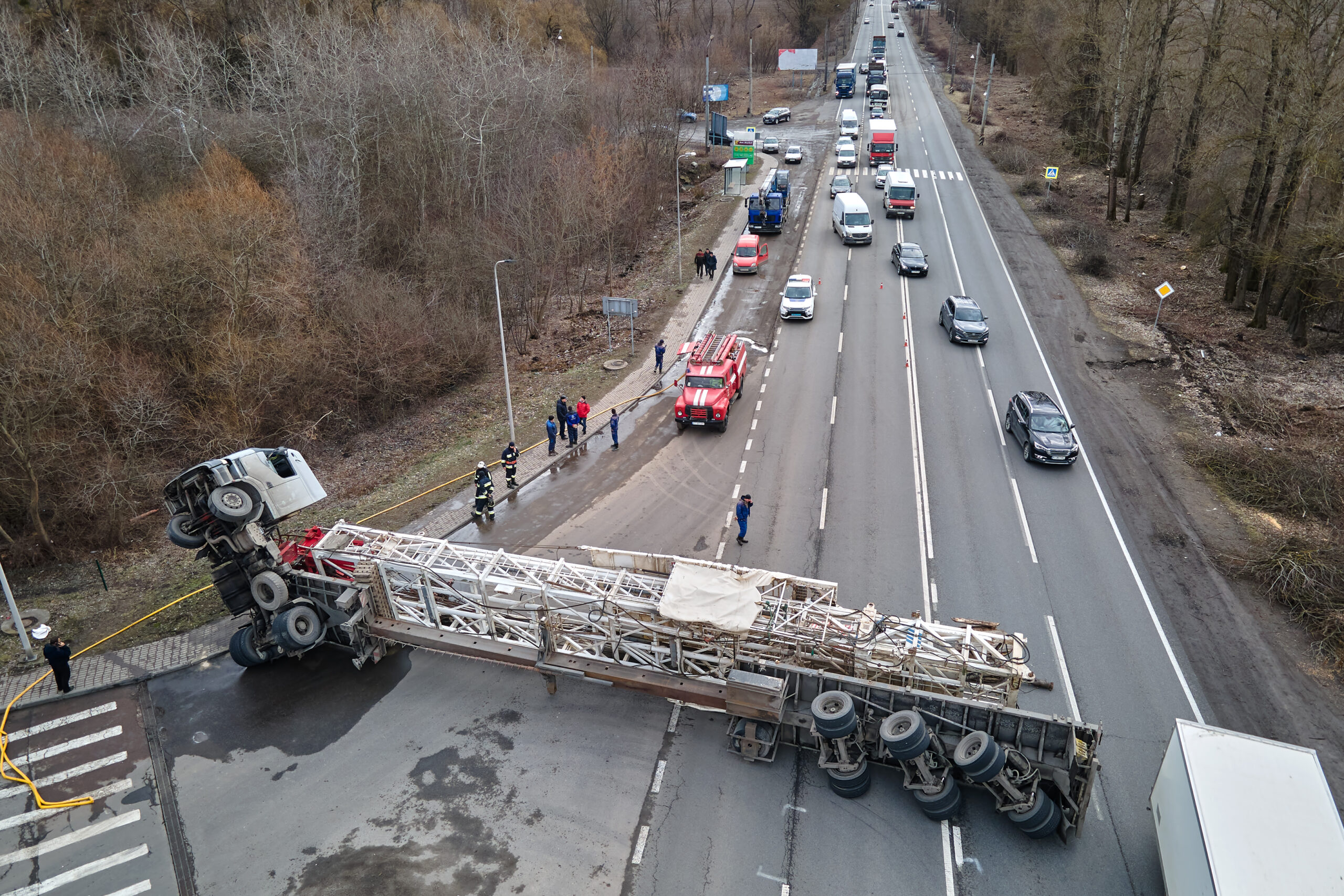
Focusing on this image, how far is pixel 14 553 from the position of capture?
69.7 feet

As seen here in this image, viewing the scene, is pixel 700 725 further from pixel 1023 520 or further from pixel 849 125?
pixel 849 125

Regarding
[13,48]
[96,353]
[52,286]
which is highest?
[13,48]

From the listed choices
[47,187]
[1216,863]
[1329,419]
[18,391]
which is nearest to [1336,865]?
[1216,863]

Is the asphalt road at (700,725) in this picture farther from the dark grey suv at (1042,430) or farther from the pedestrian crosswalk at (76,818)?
the pedestrian crosswalk at (76,818)

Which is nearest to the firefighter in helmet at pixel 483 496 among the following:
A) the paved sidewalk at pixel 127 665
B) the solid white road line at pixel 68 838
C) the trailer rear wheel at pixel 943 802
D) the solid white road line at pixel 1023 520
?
the paved sidewalk at pixel 127 665

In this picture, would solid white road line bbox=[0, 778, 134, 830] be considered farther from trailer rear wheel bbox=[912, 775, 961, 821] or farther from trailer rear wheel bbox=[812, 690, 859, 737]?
trailer rear wheel bbox=[912, 775, 961, 821]

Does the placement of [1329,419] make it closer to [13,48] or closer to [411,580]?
[411,580]

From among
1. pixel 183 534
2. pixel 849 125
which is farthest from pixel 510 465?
pixel 849 125

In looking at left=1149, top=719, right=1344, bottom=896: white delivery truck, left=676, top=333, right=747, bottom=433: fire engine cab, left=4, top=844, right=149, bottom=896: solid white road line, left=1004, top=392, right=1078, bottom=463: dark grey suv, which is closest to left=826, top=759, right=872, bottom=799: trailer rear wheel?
left=1149, top=719, right=1344, bottom=896: white delivery truck

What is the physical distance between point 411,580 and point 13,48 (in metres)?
33.9

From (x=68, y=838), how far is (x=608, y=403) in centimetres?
1984

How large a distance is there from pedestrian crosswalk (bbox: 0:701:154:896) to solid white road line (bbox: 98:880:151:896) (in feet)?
0.03

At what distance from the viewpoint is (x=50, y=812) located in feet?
44.5

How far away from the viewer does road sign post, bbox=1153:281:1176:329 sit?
29.7 meters
